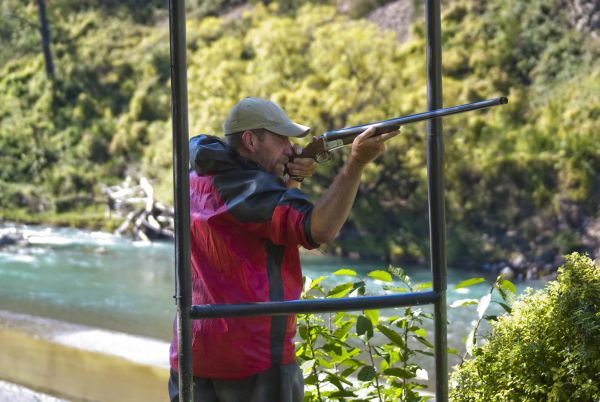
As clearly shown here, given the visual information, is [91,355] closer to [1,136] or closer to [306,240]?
[306,240]

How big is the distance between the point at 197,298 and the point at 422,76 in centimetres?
1102

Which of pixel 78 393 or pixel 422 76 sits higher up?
pixel 422 76

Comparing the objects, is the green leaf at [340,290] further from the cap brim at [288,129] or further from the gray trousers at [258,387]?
the cap brim at [288,129]

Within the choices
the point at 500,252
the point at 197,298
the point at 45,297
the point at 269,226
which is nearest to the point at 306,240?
the point at 269,226

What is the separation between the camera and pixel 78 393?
453 cm

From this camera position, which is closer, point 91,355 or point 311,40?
point 91,355

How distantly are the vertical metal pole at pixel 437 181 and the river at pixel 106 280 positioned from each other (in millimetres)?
4598

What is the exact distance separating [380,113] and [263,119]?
1030 centimetres

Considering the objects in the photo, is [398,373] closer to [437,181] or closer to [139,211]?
[437,181]

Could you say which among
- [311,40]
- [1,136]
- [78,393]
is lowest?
[78,393]

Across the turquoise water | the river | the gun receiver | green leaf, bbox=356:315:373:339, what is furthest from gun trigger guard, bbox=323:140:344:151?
the turquoise water

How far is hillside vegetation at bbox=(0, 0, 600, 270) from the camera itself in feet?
37.6

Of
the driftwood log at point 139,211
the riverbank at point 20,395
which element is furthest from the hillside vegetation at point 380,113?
the riverbank at point 20,395

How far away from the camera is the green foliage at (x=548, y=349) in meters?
1.72
